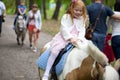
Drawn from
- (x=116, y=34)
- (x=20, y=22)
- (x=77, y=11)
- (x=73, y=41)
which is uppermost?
(x=77, y=11)

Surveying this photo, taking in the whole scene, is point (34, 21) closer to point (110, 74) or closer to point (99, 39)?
point (99, 39)

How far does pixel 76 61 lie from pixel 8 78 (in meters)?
5.70

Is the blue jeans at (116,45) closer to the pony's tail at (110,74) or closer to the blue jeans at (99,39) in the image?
the blue jeans at (99,39)

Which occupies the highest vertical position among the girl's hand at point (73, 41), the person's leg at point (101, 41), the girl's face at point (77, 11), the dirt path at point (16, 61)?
the girl's face at point (77, 11)

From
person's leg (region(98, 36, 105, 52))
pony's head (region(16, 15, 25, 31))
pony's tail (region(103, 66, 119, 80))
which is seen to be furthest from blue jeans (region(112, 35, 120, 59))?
pony's head (region(16, 15, 25, 31))

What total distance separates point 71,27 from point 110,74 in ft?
6.11

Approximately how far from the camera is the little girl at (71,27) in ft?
25.2

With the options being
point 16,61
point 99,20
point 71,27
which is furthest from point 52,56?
point 16,61

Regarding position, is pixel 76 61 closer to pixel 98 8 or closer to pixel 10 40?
pixel 98 8

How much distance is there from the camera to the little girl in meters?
7.67

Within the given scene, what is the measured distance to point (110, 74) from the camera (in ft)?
20.2

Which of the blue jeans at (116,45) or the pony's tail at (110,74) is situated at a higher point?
the pony's tail at (110,74)

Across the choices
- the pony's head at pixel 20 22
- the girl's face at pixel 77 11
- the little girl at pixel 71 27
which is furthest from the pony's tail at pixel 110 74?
the pony's head at pixel 20 22

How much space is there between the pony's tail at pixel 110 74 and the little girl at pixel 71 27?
1.52 meters
